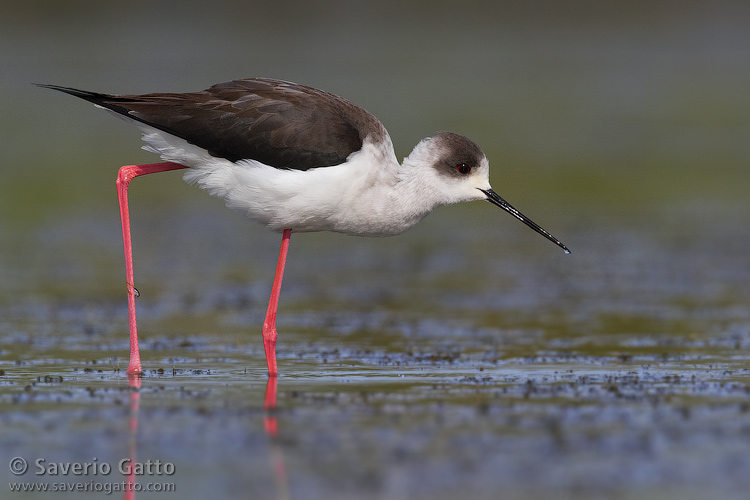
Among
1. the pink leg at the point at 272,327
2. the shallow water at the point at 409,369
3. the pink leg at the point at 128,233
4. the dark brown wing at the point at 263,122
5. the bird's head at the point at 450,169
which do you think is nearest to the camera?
the shallow water at the point at 409,369

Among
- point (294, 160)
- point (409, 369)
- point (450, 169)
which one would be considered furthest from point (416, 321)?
point (294, 160)

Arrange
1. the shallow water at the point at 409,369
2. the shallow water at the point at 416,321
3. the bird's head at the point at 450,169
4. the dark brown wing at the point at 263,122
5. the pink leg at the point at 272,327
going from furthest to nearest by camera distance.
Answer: the bird's head at the point at 450,169 < the pink leg at the point at 272,327 < the dark brown wing at the point at 263,122 < the shallow water at the point at 416,321 < the shallow water at the point at 409,369

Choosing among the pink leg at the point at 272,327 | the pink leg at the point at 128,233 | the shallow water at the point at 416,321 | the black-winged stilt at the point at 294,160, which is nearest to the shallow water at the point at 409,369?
the shallow water at the point at 416,321

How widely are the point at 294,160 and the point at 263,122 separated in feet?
1.20

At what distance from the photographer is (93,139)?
2633cm

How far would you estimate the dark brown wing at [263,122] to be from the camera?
30.3 feet

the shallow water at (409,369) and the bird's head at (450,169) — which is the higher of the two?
the bird's head at (450,169)

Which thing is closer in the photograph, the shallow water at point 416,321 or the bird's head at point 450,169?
the shallow water at point 416,321

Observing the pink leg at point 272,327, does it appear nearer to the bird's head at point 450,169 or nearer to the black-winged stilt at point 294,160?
the black-winged stilt at point 294,160

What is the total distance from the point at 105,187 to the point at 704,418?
15.2 metres

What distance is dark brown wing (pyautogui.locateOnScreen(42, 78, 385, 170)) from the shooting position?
30.3 feet

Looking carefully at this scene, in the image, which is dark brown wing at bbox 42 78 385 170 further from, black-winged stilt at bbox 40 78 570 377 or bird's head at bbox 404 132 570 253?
bird's head at bbox 404 132 570 253

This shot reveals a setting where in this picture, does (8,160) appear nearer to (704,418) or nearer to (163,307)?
(163,307)

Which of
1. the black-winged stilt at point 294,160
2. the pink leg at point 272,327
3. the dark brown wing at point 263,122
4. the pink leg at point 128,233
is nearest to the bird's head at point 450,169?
the black-winged stilt at point 294,160
